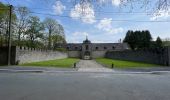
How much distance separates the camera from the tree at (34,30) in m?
50.9

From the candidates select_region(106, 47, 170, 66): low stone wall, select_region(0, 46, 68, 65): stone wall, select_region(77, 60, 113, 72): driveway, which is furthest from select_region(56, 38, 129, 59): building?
select_region(77, 60, 113, 72): driveway

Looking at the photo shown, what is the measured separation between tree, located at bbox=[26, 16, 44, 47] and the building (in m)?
30.6

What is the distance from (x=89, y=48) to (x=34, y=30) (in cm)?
4661

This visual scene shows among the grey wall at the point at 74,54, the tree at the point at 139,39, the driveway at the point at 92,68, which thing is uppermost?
the tree at the point at 139,39

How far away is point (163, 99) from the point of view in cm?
780

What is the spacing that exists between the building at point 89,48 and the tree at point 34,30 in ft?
100

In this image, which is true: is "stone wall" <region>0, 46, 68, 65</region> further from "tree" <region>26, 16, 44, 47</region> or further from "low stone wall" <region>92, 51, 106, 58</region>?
"low stone wall" <region>92, 51, 106, 58</region>

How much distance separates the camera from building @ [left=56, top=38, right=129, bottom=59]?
92.5 meters

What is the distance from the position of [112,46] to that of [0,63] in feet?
262

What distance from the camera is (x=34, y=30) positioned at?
5281cm

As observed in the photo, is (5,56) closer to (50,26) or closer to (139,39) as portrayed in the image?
(50,26)

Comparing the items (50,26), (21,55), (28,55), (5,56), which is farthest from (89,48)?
(5,56)

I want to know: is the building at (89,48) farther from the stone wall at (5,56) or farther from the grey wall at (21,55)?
the stone wall at (5,56)

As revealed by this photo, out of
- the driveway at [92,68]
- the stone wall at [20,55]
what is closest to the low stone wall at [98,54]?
Answer: the stone wall at [20,55]
